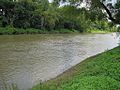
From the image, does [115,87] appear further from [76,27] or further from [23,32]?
[76,27]

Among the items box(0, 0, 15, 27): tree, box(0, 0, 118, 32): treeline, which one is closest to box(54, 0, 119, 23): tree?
box(0, 0, 118, 32): treeline

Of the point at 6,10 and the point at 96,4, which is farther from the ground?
the point at 96,4

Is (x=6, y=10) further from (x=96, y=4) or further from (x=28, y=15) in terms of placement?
(x=96, y=4)

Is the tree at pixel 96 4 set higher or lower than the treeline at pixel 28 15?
higher

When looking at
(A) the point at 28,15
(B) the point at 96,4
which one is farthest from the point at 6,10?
(B) the point at 96,4

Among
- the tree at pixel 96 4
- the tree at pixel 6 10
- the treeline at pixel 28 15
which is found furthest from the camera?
the treeline at pixel 28 15

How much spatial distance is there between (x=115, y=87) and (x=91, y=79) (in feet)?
3.83

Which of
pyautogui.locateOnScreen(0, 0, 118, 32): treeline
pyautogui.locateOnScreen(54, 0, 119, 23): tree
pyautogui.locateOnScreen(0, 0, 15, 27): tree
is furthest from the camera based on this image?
pyautogui.locateOnScreen(0, 0, 118, 32): treeline

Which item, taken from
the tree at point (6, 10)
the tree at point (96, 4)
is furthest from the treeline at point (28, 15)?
the tree at point (96, 4)

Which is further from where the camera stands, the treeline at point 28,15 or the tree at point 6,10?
the treeline at point 28,15

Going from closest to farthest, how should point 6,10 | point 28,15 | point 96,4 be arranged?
point 96,4 < point 6,10 < point 28,15

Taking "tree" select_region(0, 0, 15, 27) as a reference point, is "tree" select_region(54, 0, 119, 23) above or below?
above

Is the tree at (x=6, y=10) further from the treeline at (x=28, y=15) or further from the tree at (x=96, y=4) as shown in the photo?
the tree at (x=96, y=4)

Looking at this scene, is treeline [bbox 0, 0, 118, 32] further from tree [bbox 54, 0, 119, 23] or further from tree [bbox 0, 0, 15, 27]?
tree [bbox 54, 0, 119, 23]
